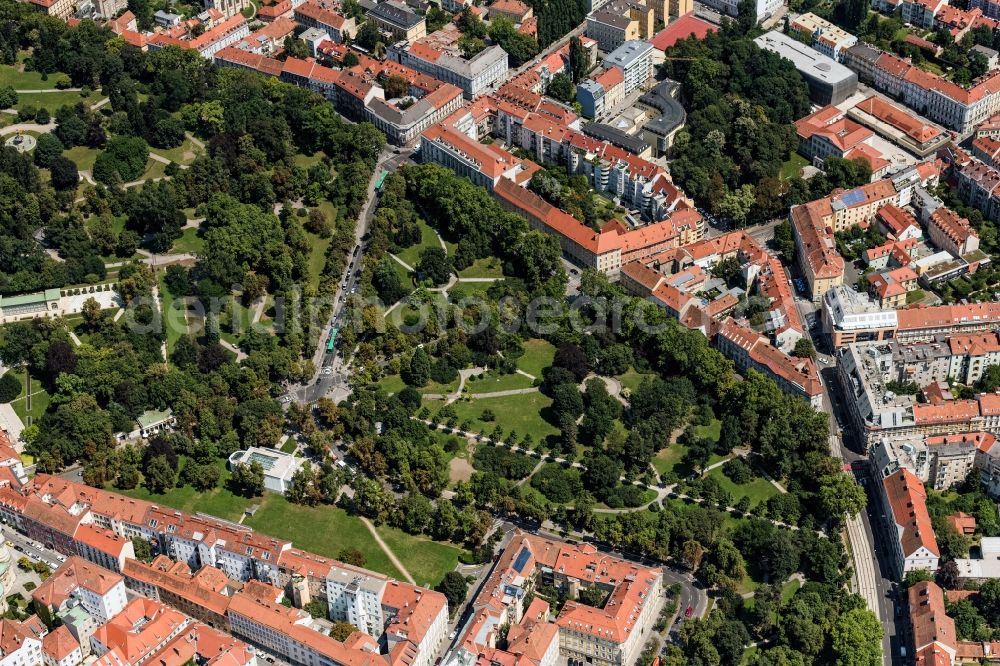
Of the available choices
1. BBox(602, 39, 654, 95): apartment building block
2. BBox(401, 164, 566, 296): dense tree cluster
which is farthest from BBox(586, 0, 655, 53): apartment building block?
BBox(401, 164, 566, 296): dense tree cluster

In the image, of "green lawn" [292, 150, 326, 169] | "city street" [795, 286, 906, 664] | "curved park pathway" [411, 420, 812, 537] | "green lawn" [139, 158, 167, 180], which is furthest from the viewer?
"green lawn" [292, 150, 326, 169]

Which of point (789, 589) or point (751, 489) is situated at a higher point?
point (751, 489)

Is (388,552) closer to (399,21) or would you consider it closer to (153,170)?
(153,170)

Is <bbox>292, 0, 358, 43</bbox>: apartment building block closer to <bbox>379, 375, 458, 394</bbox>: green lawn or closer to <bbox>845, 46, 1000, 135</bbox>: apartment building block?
<bbox>845, 46, 1000, 135</bbox>: apartment building block

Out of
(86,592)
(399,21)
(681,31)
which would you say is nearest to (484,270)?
(399,21)

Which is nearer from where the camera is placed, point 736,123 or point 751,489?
point 751,489

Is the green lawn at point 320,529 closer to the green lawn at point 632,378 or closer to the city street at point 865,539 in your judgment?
the green lawn at point 632,378

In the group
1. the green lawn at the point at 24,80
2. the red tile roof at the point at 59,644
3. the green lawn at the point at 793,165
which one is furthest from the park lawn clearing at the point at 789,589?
the green lawn at the point at 24,80
